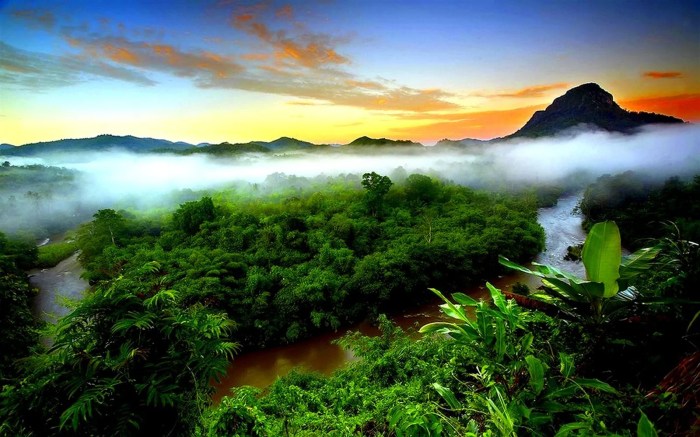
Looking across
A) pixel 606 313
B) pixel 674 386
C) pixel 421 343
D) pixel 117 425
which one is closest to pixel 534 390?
pixel 674 386

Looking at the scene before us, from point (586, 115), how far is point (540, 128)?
8.15m

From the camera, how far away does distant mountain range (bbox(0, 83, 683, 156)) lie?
34625mm

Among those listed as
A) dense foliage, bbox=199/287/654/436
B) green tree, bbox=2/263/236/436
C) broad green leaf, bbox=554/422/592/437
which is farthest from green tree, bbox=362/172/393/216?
broad green leaf, bbox=554/422/592/437

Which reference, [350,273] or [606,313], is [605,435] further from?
[350,273]

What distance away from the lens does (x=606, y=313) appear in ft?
5.93

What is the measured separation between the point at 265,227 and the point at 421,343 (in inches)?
475

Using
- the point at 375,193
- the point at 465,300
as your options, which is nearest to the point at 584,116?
the point at 375,193

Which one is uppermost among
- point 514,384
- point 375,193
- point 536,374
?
point 536,374

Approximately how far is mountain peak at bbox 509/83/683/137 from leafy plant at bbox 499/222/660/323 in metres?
35.0

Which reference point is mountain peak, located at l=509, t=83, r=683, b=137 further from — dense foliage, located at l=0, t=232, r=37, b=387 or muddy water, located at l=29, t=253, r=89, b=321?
muddy water, located at l=29, t=253, r=89, b=321

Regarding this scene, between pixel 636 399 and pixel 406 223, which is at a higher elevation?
pixel 636 399

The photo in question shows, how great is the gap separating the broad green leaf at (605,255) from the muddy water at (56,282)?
649 inches

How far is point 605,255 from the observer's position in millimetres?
1728

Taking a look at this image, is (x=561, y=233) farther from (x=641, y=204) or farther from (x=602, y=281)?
(x=602, y=281)
